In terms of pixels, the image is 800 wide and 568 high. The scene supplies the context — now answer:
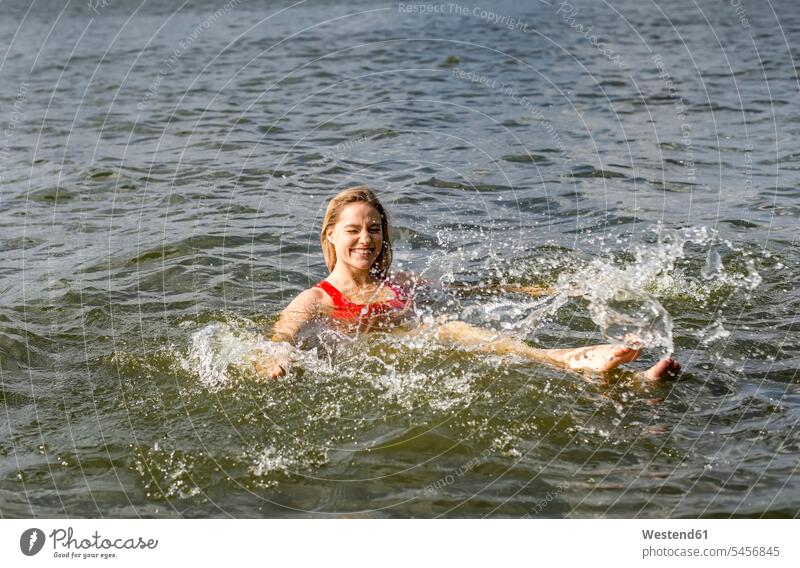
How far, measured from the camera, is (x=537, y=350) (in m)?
6.37

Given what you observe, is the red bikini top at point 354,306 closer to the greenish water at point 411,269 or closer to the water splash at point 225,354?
the greenish water at point 411,269

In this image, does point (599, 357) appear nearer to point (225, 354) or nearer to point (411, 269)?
point (225, 354)

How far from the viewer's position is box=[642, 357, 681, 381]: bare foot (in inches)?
226

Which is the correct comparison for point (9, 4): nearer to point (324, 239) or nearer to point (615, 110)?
point (615, 110)

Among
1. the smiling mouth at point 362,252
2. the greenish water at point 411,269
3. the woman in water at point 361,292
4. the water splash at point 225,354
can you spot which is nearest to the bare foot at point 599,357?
the greenish water at point 411,269

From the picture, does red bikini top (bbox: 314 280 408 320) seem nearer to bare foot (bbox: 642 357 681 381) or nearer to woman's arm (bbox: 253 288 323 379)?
woman's arm (bbox: 253 288 323 379)

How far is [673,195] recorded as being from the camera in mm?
9930

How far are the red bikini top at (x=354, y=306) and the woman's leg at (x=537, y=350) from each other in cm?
43

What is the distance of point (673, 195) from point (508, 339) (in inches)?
164

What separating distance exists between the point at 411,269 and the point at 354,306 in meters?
1.55
